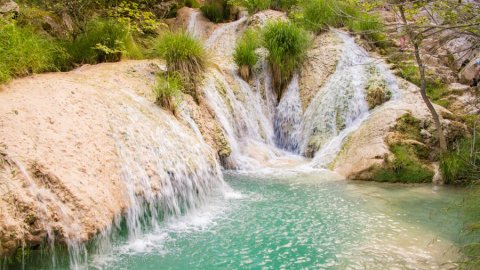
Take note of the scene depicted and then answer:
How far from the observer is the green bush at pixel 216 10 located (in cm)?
1505

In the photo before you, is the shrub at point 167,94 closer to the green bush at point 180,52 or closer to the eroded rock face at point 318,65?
the green bush at point 180,52

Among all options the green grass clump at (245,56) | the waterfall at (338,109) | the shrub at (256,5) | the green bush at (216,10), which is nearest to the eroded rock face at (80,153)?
the waterfall at (338,109)

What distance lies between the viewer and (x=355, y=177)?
7.57m

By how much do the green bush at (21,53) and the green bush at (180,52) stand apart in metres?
2.09

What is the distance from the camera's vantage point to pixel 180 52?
25.8 feet

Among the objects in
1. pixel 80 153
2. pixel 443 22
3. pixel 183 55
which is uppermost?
pixel 183 55

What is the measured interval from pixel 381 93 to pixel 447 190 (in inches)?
132

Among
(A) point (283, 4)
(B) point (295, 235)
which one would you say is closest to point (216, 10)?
(A) point (283, 4)

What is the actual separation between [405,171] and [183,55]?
16.3 feet

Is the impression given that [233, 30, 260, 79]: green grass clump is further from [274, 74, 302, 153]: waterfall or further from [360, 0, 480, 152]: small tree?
[360, 0, 480, 152]: small tree

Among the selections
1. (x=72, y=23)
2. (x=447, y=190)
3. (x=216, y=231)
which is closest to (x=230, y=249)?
(x=216, y=231)

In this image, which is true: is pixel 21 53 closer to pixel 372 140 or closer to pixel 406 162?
pixel 372 140

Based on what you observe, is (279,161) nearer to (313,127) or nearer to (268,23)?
(313,127)

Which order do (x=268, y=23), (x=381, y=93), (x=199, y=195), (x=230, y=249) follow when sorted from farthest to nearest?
(x=268, y=23)
(x=381, y=93)
(x=199, y=195)
(x=230, y=249)
